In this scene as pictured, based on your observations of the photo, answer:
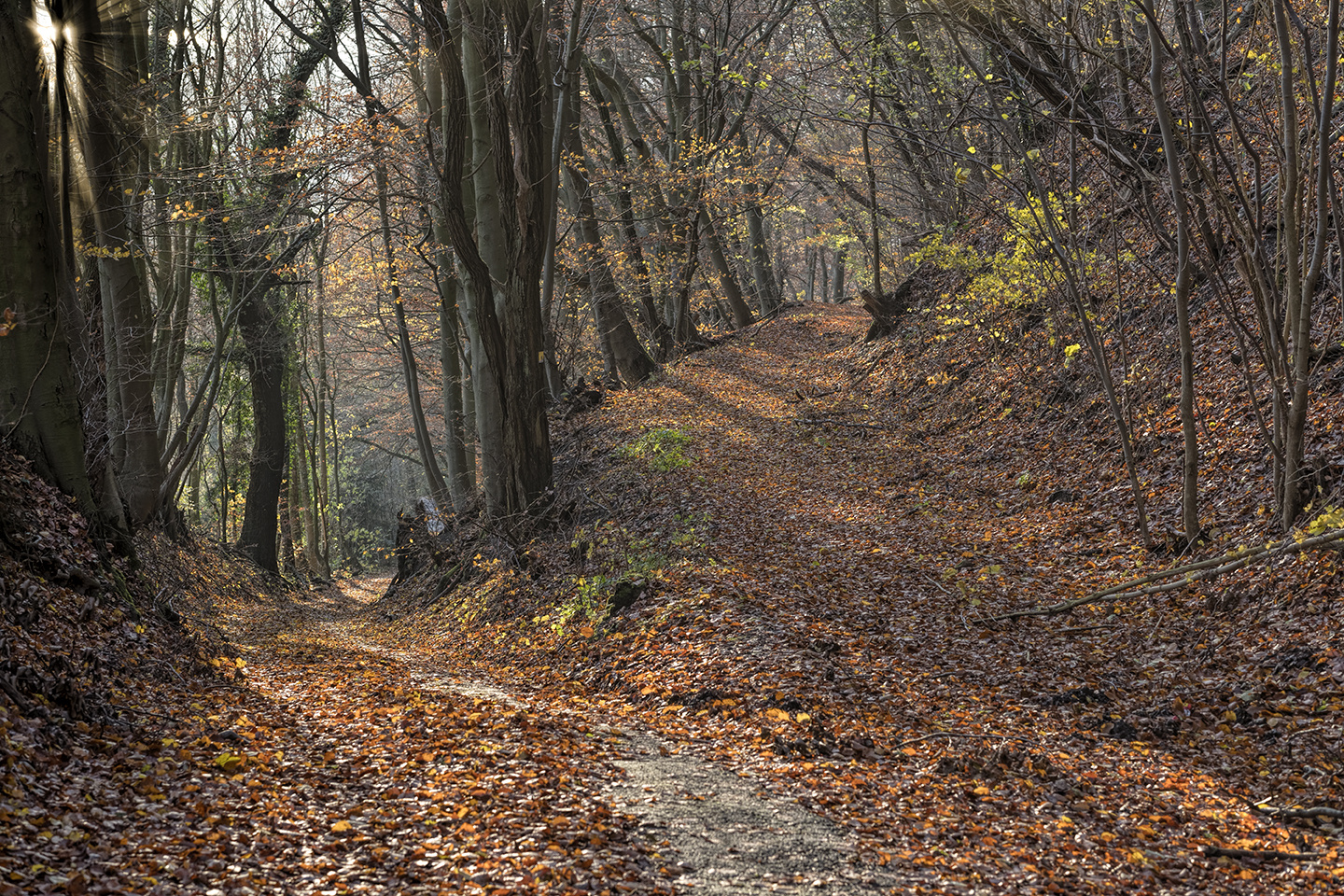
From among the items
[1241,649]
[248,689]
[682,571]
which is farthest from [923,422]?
[248,689]

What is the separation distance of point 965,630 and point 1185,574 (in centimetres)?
188

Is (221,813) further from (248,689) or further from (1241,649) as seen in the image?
(1241,649)

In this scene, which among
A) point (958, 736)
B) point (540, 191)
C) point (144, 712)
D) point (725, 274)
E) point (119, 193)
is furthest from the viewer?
point (725, 274)

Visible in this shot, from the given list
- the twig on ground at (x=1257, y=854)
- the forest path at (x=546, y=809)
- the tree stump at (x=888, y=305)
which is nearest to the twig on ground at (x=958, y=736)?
the forest path at (x=546, y=809)

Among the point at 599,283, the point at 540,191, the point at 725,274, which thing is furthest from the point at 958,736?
the point at 725,274

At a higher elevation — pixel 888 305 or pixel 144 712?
pixel 888 305

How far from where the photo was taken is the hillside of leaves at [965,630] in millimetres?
4848

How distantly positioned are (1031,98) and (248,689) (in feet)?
44.4

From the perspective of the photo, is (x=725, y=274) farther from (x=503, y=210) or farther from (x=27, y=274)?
(x=27, y=274)

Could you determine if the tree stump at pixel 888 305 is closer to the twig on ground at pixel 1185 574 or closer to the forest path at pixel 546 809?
the twig on ground at pixel 1185 574

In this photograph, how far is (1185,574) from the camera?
300 inches

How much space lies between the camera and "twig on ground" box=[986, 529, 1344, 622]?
6.00m

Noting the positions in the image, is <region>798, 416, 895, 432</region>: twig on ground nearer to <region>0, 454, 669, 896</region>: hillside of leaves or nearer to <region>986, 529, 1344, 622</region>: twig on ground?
<region>986, 529, 1344, 622</region>: twig on ground

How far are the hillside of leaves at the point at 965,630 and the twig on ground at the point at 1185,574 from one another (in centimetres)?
17
